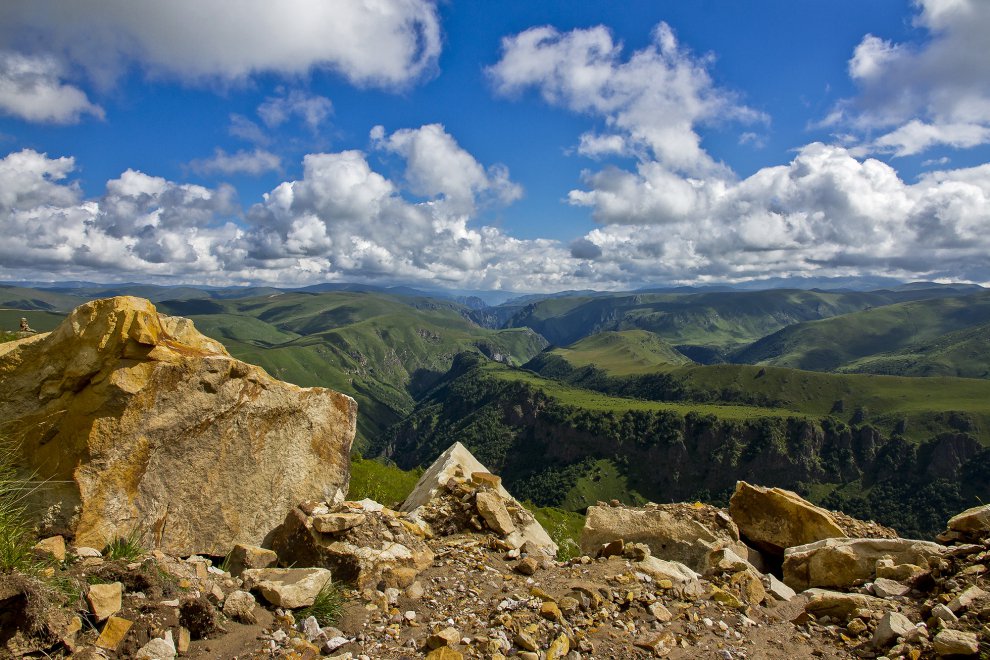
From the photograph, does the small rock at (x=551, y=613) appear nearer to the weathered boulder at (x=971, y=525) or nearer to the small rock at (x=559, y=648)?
the small rock at (x=559, y=648)

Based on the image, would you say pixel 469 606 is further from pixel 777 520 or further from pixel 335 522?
pixel 777 520

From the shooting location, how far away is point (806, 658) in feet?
31.0

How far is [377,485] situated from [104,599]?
64.9 feet

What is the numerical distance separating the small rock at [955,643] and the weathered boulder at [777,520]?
33.5 feet

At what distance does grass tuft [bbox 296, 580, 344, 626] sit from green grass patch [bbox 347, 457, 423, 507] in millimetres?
11593

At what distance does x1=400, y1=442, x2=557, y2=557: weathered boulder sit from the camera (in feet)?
47.8

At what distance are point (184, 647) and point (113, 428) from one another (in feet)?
21.1

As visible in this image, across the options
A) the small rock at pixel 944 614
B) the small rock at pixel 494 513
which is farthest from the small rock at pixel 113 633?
the small rock at pixel 944 614

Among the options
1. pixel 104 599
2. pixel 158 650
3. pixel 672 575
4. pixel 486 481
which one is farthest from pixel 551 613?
pixel 486 481

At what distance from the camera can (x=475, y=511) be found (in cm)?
1499

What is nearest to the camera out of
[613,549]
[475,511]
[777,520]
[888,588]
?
[888,588]

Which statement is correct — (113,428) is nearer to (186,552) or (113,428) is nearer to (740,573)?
(186,552)

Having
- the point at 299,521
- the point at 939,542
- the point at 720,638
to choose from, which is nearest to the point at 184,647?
the point at 299,521

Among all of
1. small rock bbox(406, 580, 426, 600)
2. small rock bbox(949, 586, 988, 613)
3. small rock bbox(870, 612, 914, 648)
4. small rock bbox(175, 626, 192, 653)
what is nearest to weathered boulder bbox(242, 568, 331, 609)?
small rock bbox(175, 626, 192, 653)
